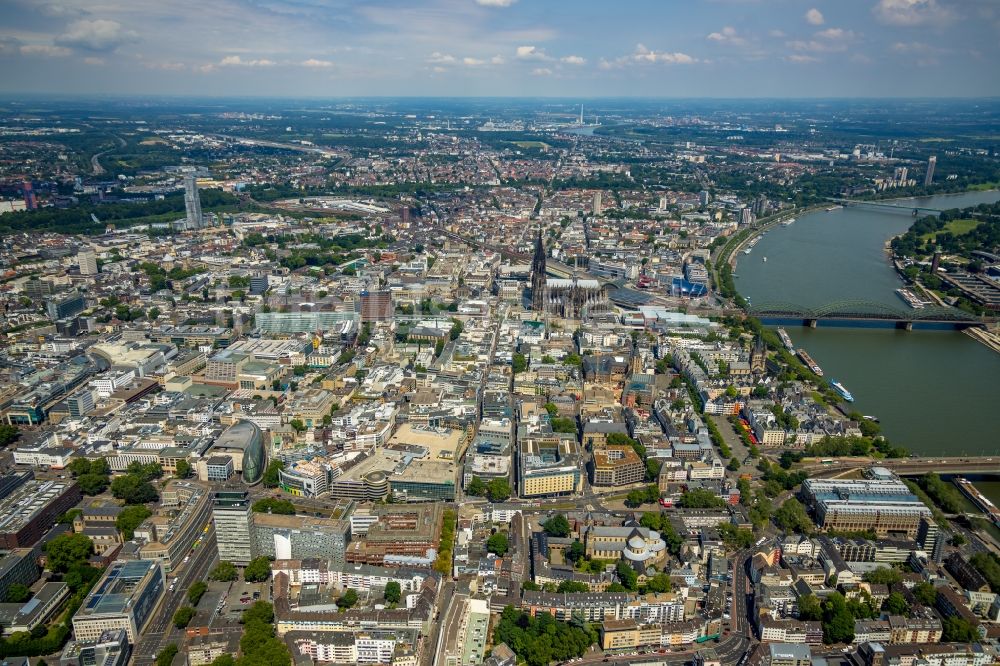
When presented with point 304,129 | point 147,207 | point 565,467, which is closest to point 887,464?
point 565,467

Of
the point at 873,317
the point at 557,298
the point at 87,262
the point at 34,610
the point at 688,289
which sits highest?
the point at 87,262

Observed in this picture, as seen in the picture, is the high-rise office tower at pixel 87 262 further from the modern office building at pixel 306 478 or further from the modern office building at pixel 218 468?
the modern office building at pixel 306 478

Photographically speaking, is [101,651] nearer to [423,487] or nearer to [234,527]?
[234,527]

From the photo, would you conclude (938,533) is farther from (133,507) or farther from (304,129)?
(304,129)

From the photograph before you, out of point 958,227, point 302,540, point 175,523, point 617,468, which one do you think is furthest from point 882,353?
point 958,227

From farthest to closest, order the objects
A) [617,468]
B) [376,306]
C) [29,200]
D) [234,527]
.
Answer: [29,200]
[376,306]
[617,468]
[234,527]

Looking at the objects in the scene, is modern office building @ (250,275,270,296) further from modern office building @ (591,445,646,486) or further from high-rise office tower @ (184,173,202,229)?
modern office building @ (591,445,646,486)
